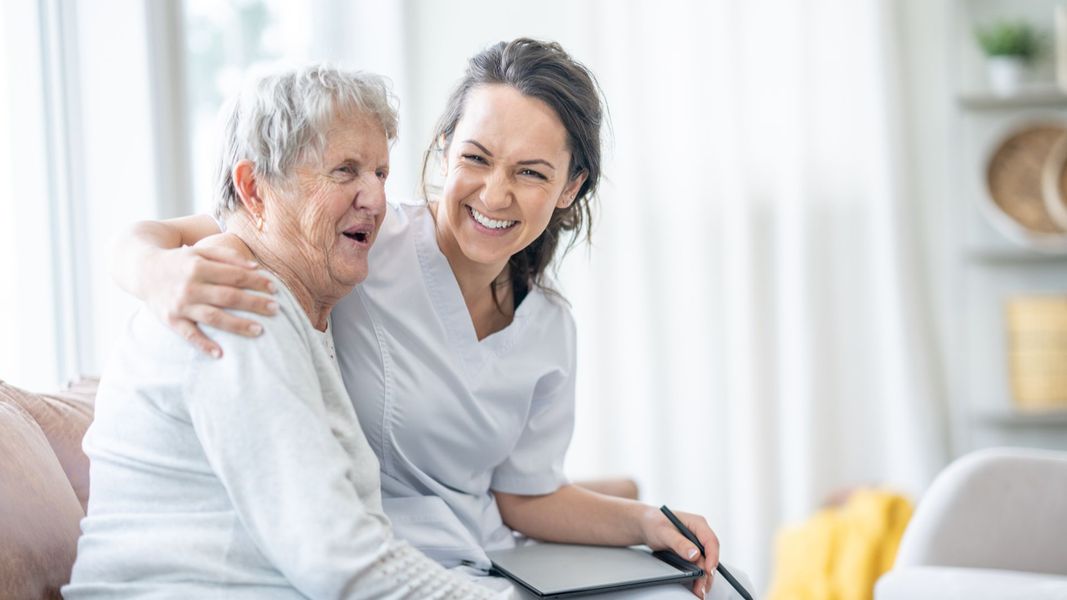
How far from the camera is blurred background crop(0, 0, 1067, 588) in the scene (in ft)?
11.9

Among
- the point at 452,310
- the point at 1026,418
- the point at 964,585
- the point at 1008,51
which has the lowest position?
the point at 1026,418

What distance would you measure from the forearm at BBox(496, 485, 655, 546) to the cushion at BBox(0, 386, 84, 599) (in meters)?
0.66

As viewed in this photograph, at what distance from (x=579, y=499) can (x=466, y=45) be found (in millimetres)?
2419

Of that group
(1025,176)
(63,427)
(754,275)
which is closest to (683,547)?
(63,427)

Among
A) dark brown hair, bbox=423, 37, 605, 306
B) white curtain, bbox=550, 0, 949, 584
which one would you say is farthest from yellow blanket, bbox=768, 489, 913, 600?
dark brown hair, bbox=423, 37, 605, 306

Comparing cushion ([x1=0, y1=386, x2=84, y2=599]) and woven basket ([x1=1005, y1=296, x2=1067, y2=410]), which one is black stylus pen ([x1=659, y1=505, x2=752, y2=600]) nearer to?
cushion ([x1=0, y1=386, x2=84, y2=599])

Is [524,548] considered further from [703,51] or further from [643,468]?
[703,51]

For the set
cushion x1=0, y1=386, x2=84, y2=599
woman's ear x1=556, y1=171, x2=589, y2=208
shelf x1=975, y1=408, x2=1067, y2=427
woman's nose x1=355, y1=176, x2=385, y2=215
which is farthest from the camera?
shelf x1=975, y1=408, x2=1067, y2=427

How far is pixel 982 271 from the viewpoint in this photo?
376 cm

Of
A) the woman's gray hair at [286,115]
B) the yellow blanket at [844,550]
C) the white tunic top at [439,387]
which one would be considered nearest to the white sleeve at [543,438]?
the white tunic top at [439,387]

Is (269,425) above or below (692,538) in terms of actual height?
above

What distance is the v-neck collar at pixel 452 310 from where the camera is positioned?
1.61 meters

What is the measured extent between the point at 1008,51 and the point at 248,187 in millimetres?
3044

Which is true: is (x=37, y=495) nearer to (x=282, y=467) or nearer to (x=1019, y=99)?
(x=282, y=467)
